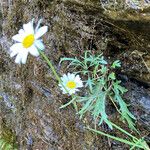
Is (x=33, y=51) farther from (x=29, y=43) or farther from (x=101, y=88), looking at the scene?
(x=101, y=88)

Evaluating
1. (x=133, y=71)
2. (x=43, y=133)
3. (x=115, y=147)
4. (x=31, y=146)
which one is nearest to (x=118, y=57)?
(x=133, y=71)

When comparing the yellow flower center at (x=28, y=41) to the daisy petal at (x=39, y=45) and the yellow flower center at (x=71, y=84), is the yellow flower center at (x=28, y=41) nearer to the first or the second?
the daisy petal at (x=39, y=45)

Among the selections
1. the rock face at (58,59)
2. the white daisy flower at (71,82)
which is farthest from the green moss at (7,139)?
the white daisy flower at (71,82)

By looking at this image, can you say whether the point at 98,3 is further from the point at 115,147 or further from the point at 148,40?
the point at 115,147

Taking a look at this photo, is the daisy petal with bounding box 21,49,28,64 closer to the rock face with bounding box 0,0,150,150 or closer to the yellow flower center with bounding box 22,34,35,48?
the yellow flower center with bounding box 22,34,35,48

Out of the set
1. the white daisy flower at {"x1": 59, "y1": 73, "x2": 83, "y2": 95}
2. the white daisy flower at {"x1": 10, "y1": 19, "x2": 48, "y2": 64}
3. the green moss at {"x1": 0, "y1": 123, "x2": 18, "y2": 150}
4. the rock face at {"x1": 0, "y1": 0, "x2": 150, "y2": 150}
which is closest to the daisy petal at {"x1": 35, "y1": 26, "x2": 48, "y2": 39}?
the white daisy flower at {"x1": 10, "y1": 19, "x2": 48, "y2": 64}

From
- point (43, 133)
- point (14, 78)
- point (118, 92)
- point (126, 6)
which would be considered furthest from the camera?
point (14, 78)
